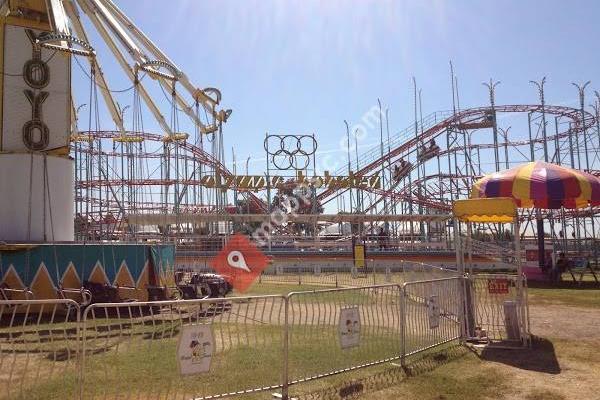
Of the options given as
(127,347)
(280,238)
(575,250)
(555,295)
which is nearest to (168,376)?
(127,347)

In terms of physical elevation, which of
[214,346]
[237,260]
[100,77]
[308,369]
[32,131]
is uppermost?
[100,77]

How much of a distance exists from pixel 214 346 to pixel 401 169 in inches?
1242

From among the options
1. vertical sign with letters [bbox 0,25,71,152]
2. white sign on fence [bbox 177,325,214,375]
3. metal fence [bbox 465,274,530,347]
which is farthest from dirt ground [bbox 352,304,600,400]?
vertical sign with letters [bbox 0,25,71,152]

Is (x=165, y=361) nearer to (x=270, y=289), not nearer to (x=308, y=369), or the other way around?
(x=308, y=369)

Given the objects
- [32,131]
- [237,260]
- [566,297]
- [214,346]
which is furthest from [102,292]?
[566,297]

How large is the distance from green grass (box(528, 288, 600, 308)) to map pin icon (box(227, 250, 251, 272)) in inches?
388

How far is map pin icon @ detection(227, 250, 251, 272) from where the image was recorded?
65.1 feet

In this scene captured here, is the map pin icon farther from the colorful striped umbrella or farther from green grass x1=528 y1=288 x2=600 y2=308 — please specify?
green grass x1=528 y1=288 x2=600 y2=308

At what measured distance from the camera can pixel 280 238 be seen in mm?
33438

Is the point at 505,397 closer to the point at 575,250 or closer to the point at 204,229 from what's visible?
the point at 575,250

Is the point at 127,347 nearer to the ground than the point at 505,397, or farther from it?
farther from it

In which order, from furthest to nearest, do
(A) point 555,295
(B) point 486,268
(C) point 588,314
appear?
(B) point 486,268, (A) point 555,295, (C) point 588,314

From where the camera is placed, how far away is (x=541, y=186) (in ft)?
56.4

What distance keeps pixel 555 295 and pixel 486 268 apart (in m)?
10.3
